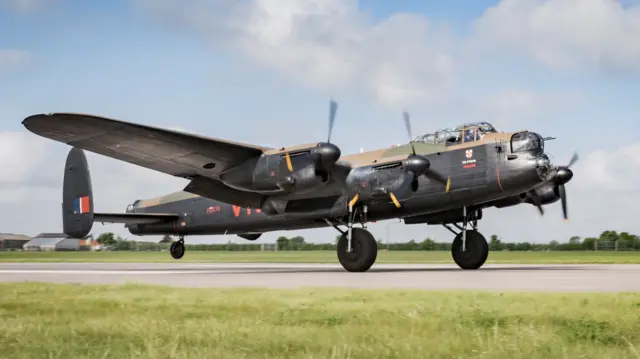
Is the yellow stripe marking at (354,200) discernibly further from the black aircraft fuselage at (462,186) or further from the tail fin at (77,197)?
the tail fin at (77,197)

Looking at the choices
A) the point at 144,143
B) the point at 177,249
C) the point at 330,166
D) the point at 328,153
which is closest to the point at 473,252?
the point at 330,166

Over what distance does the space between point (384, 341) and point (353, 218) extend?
14.0 metres

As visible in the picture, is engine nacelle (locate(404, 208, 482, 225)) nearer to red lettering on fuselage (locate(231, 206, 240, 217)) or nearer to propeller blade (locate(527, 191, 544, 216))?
propeller blade (locate(527, 191, 544, 216))

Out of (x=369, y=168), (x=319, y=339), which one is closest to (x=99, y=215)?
(x=369, y=168)

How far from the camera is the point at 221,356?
476cm

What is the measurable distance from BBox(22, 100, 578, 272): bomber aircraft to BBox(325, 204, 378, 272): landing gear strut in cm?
3

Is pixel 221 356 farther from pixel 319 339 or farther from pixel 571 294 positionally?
pixel 571 294

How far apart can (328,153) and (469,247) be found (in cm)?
741

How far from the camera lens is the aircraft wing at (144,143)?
55.3 feet

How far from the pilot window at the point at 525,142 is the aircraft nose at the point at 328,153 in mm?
5417

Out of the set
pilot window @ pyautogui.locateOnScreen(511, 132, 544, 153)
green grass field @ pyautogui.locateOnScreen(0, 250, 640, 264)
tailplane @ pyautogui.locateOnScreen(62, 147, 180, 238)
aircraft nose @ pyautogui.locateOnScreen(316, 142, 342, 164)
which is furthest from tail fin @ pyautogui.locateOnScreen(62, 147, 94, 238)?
pilot window @ pyautogui.locateOnScreen(511, 132, 544, 153)

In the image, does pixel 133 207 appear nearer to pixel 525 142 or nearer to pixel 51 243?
pixel 525 142

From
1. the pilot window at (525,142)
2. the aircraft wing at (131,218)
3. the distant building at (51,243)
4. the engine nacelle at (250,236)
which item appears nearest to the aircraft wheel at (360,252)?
the pilot window at (525,142)

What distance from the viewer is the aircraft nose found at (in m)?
17.5
